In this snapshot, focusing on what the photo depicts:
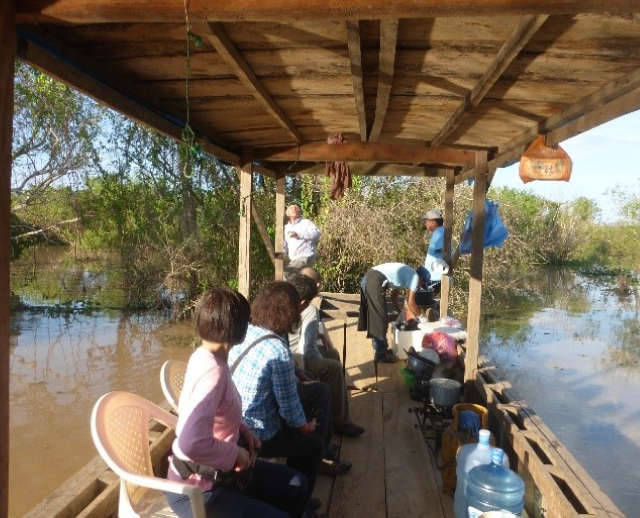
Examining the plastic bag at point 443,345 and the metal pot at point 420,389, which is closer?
the metal pot at point 420,389

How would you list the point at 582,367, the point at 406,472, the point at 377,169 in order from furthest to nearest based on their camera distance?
the point at 582,367, the point at 377,169, the point at 406,472

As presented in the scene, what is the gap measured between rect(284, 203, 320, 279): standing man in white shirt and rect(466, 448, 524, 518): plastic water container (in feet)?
15.6

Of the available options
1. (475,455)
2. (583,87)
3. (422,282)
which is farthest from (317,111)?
(422,282)

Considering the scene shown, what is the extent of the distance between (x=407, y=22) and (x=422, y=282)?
5380 millimetres

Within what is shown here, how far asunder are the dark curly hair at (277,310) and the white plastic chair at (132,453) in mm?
608

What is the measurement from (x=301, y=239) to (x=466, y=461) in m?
4.63

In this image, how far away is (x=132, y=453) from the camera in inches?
85.0

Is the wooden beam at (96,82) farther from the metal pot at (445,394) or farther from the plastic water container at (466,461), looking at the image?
the metal pot at (445,394)

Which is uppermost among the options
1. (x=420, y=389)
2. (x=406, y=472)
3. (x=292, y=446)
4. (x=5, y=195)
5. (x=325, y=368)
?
(x=5, y=195)

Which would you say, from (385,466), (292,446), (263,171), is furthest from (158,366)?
(292,446)

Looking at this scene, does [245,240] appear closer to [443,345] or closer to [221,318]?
[443,345]

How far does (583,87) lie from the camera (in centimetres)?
289

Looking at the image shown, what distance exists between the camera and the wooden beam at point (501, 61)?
202 cm

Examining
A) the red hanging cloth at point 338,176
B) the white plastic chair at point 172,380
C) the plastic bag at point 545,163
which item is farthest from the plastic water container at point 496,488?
the red hanging cloth at point 338,176
